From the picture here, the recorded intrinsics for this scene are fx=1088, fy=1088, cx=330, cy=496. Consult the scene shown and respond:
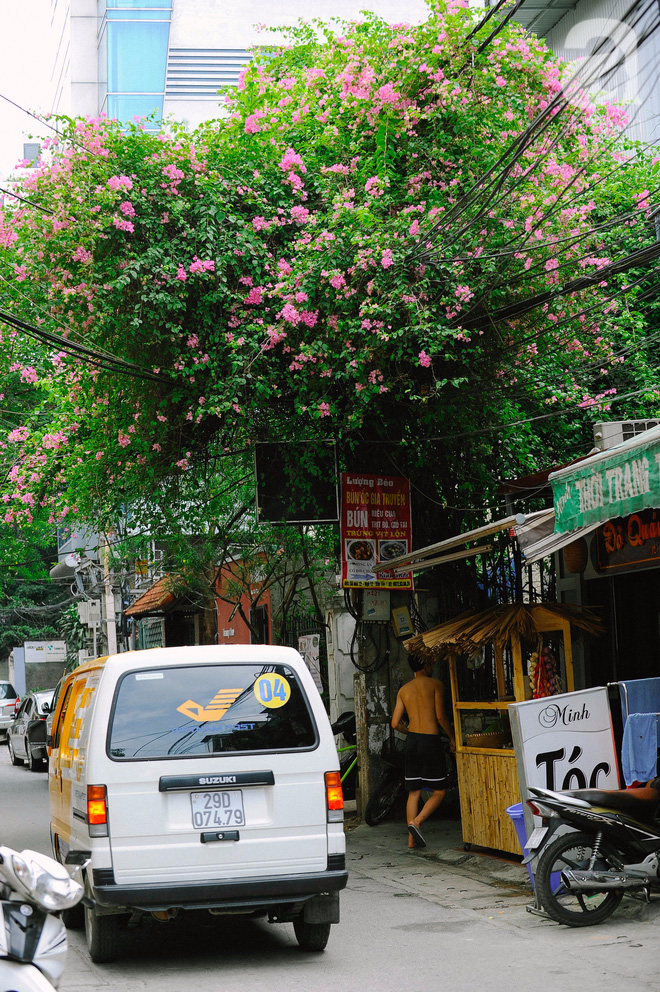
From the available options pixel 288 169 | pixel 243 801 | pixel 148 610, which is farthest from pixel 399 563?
pixel 148 610

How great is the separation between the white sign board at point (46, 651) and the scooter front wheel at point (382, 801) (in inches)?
964

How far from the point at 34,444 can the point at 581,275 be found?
9086 mm

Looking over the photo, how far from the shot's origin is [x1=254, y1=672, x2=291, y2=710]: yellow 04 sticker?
264 inches

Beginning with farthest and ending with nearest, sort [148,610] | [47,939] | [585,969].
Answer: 1. [148,610]
2. [585,969]
3. [47,939]

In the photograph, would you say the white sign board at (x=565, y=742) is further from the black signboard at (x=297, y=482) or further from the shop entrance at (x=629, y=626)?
the black signboard at (x=297, y=482)

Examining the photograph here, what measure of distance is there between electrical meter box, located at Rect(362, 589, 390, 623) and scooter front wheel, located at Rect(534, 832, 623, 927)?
19.6 ft

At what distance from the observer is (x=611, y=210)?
45.4 ft

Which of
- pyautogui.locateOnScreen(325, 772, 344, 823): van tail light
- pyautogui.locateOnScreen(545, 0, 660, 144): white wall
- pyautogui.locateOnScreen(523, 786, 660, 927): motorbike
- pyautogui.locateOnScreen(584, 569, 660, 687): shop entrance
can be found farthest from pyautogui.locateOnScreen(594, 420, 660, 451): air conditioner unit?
pyautogui.locateOnScreen(545, 0, 660, 144): white wall

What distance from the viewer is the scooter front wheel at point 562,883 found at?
280 inches

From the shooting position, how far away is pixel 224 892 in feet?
20.4

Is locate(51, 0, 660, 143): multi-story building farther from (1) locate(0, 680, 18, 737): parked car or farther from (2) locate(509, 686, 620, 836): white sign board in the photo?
(2) locate(509, 686, 620, 836): white sign board

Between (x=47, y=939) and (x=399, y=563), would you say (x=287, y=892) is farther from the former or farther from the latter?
(x=399, y=563)

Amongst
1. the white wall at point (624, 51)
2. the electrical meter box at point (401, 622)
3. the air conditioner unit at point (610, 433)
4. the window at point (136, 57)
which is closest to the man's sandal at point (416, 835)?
the electrical meter box at point (401, 622)

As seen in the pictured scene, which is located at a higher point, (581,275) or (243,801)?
(581,275)
